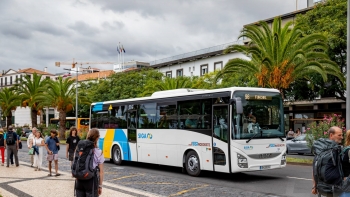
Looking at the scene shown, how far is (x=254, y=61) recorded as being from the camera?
2531 centimetres

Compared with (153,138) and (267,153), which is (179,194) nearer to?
(267,153)

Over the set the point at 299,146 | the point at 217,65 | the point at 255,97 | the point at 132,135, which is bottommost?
the point at 299,146

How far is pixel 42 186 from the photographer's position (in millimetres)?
12367

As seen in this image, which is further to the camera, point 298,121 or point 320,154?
point 298,121

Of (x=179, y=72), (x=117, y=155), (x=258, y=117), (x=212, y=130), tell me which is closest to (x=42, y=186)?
(x=212, y=130)

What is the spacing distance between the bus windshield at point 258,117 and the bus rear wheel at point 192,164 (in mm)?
2194

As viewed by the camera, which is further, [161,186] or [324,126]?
[324,126]

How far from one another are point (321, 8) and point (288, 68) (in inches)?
406

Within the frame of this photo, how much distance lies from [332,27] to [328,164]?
86.1 feet

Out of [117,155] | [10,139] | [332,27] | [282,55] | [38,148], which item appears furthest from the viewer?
[332,27]

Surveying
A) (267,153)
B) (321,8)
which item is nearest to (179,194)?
(267,153)

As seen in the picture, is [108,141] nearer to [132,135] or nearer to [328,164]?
[132,135]

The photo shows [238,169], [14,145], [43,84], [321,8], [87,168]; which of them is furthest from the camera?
[43,84]

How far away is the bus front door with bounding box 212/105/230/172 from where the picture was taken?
1402 centimetres
